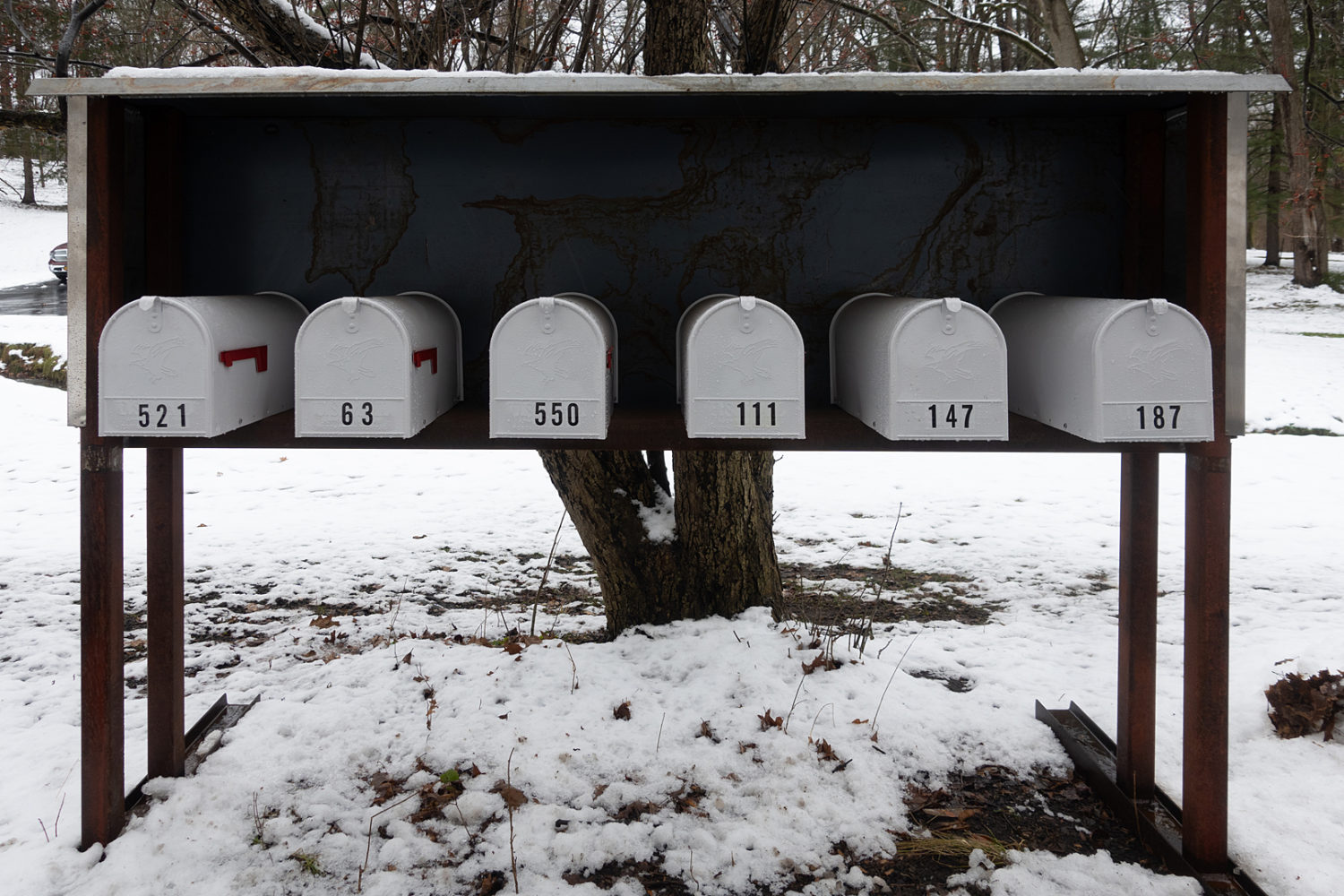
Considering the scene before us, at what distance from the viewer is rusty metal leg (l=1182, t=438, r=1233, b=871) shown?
1.88 metres

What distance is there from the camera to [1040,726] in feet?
9.07

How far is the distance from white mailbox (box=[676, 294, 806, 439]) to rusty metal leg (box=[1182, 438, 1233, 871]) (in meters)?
0.87

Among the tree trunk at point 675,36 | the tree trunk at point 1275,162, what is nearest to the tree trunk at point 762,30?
the tree trunk at point 675,36

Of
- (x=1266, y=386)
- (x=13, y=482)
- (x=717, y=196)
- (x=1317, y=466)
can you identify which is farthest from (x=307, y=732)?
(x=1266, y=386)

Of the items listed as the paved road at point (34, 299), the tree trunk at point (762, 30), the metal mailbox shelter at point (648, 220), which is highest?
the paved road at point (34, 299)

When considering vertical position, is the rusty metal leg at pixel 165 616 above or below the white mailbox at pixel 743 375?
below

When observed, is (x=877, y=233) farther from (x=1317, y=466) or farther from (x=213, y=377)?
(x=1317, y=466)

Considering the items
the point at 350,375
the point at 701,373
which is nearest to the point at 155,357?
the point at 350,375

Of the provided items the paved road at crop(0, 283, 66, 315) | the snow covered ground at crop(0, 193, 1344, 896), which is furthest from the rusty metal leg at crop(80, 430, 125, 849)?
the paved road at crop(0, 283, 66, 315)

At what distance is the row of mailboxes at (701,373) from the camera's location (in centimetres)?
163

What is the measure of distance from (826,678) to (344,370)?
74.0 inches

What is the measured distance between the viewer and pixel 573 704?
2.86m

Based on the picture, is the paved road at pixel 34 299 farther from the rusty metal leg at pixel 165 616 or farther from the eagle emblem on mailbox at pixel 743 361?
the eagle emblem on mailbox at pixel 743 361

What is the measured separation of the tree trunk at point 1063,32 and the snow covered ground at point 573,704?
2.95 metres
